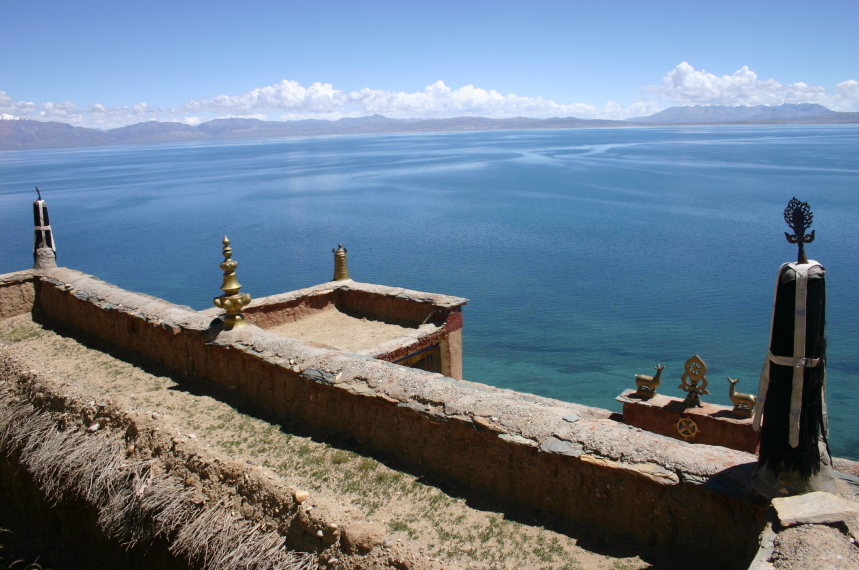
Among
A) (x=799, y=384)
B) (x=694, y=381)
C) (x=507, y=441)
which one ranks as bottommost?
(x=694, y=381)

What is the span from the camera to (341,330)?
14.4m

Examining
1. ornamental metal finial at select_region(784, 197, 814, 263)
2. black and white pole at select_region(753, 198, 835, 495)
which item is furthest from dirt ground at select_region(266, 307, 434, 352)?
ornamental metal finial at select_region(784, 197, 814, 263)

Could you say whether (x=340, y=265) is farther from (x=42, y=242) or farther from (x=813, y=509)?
(x=813, y=509)

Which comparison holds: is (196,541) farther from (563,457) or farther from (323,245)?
(323,245)

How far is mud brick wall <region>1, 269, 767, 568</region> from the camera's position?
542cm

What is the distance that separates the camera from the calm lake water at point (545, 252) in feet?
89.5

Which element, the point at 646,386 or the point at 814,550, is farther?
the point at 646,386

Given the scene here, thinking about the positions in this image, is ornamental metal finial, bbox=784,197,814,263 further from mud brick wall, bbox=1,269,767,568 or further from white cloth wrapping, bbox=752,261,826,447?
mud brick wall, bbox=1,269,767,568

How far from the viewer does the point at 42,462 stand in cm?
858

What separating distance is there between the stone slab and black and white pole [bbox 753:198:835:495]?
142mm

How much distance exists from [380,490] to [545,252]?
39414 mm

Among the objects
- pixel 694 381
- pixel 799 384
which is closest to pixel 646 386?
pixel 694 381

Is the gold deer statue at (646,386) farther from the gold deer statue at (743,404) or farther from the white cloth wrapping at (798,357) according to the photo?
the white cloth wrapping at (798,357)

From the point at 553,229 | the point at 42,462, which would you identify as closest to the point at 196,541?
the point at 42,462
